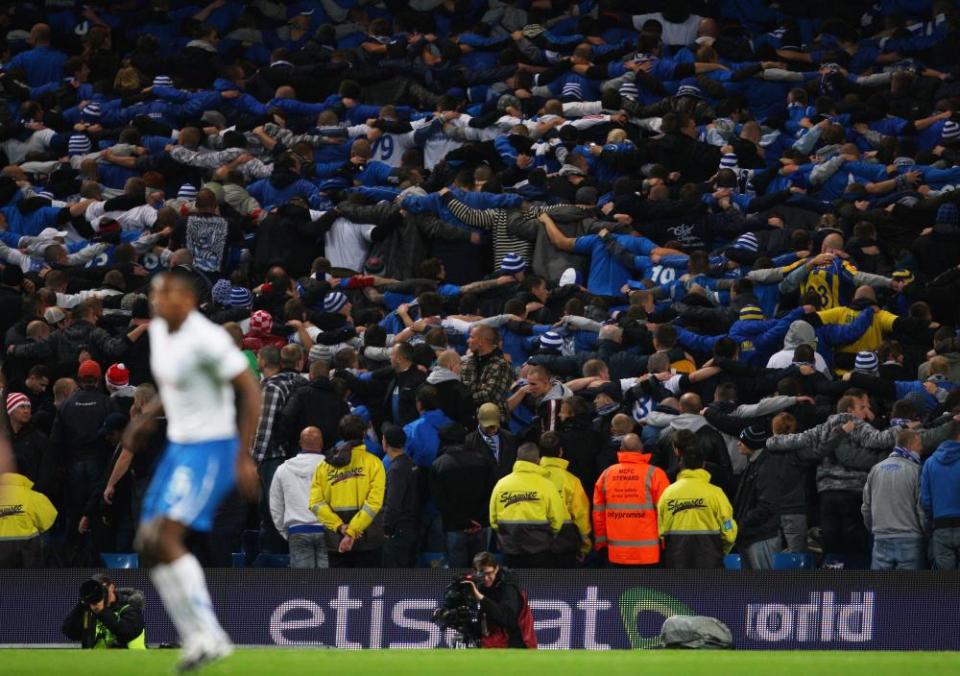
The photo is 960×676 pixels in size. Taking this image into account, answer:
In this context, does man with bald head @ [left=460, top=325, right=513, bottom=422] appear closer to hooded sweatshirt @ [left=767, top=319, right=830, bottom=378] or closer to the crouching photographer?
hooded sweatshirt @ [left=767, top=319, right=830, bottom=378]

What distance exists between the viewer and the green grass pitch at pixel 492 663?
10102 millimetres

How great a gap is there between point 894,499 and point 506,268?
5.85 m

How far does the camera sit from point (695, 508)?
47.5 ft

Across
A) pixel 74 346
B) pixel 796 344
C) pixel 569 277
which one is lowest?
pixel 74 346

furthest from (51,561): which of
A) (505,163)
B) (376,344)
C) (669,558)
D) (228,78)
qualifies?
(228,78)

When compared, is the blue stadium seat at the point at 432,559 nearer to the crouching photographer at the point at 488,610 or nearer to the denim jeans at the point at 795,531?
the crouching photographer at the point at 488,610

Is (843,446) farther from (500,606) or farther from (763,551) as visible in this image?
(500,606)

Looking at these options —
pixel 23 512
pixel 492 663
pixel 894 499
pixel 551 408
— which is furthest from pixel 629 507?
pixel 23 512

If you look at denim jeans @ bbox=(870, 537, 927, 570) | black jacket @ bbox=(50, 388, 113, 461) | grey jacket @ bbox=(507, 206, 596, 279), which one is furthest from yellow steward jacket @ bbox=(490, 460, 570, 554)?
grey jacket @ bbox=(507, 206, 596, 279)

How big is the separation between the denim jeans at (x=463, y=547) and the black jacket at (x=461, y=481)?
72 mm

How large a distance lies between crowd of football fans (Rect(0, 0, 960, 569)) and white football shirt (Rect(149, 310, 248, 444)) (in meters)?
6.10

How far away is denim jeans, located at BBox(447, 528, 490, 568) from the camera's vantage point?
49.6 ft

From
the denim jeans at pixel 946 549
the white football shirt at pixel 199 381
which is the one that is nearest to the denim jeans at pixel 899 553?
the denim jeans at pixel 946 549

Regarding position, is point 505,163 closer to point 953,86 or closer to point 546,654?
point 953,86
